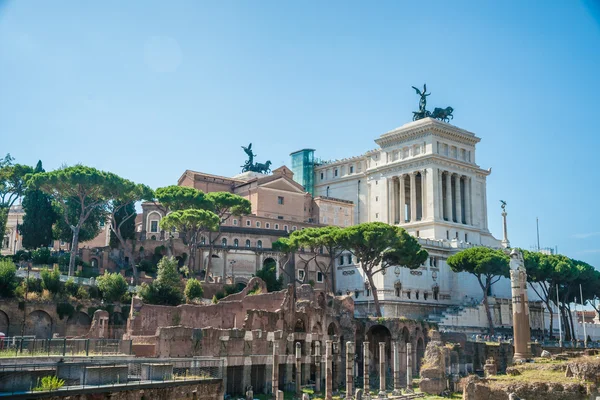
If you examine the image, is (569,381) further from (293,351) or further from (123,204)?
(123,204)

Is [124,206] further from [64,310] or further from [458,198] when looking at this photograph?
[458,198]

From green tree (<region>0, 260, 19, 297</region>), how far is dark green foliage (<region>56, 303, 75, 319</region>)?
9.22ft

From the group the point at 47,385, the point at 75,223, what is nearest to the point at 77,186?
the point at 75,223

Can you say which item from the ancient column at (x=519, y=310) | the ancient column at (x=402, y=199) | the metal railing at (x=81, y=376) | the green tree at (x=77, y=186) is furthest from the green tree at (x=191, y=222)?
the metal railing at (x=81, y=376)

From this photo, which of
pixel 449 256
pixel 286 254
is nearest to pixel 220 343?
pixel 286 254

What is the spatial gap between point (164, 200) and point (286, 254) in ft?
37.6

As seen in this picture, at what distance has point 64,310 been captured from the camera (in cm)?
4494

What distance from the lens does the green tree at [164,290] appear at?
158 ft

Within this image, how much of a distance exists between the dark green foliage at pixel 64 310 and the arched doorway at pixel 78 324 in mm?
320

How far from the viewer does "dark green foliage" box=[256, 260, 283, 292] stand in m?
58.4

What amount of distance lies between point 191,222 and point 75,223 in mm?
9852

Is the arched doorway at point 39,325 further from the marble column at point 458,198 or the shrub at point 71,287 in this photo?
the marble column at point 458,198

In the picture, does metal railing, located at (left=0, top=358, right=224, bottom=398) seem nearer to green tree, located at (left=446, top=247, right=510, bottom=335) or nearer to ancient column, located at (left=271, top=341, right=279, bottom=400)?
ancient column, located at (left=271, top=341, right=279, bottom=400)

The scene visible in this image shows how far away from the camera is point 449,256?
226 ft
